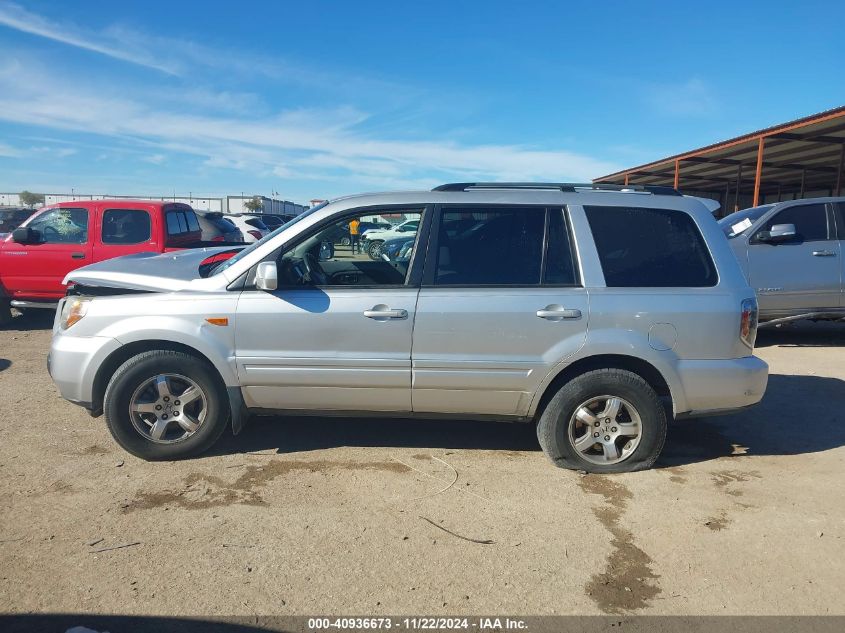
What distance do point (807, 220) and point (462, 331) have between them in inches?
258

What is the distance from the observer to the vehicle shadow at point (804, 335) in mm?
8534

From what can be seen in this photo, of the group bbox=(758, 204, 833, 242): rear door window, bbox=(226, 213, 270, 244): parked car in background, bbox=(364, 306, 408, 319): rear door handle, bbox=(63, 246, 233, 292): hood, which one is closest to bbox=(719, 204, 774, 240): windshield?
bbox=(758, 204, 833, 242): rear door window

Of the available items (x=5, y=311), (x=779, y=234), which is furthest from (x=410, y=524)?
(x=5, y=311)

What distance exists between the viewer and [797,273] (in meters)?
8.02

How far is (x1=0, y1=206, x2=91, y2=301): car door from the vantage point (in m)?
8.46

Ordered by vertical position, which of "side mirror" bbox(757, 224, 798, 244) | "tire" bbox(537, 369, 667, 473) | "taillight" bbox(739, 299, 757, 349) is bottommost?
"tire" bbox(537, 369, 667, 473)

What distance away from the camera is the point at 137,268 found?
4449 mm

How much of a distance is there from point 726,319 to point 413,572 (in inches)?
98.7

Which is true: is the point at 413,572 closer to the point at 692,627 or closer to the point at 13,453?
the point at 692,627

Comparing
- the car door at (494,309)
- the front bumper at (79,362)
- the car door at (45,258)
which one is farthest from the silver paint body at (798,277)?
the car door at (45,258)

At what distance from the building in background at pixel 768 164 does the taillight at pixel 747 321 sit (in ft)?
34.2

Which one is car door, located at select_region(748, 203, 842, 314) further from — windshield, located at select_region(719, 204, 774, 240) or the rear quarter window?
the rear quarter window

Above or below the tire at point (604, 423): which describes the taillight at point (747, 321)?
above

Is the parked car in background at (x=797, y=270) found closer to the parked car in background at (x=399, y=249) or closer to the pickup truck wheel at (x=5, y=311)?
the parked car in background at (x=399, y=249)
